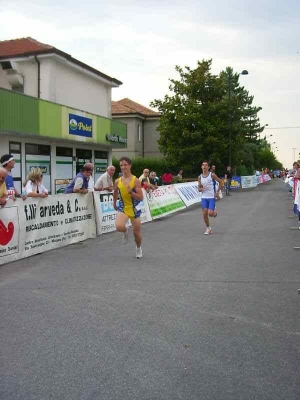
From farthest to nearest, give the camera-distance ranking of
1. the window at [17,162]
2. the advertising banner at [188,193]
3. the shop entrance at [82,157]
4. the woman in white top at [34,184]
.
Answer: the shop entrance at [82,157] < the window at [17,162] < the advertising banner at [188,193] < the woman in white top at [34,184]

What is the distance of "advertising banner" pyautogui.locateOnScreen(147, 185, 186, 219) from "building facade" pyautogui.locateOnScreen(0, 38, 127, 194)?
23.3ft

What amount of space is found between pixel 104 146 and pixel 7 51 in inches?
325

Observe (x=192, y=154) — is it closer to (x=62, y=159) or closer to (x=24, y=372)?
(x=62, y=159)

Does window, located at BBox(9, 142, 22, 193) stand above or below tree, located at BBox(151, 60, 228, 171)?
below

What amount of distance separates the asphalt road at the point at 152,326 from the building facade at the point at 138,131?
141 ft

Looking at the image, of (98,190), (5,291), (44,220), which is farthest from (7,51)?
(5,291)

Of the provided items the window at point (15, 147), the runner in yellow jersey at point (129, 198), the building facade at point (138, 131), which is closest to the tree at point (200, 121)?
the building facade at point (138, 131)

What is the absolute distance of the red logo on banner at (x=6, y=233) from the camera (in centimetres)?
891

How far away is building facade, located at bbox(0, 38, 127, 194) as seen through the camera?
73.6 ft

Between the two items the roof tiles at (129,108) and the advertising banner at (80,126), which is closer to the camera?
the advertising banner at (80,126)

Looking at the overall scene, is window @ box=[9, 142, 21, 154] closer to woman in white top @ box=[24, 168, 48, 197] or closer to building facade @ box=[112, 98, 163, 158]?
→ woman in white top @ box=[24, 168, 48, 197]

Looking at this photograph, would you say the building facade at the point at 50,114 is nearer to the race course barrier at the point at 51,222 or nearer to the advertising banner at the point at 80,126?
the advertising banner at the point at 80,126

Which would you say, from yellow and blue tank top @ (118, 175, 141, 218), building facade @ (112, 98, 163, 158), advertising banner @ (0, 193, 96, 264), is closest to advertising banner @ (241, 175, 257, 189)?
building facade @ (112, 98, 163, 158)

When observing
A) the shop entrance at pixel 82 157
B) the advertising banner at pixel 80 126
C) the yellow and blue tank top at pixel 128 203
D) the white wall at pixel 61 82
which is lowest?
the yellow and blue tank top at pixel 128 203
